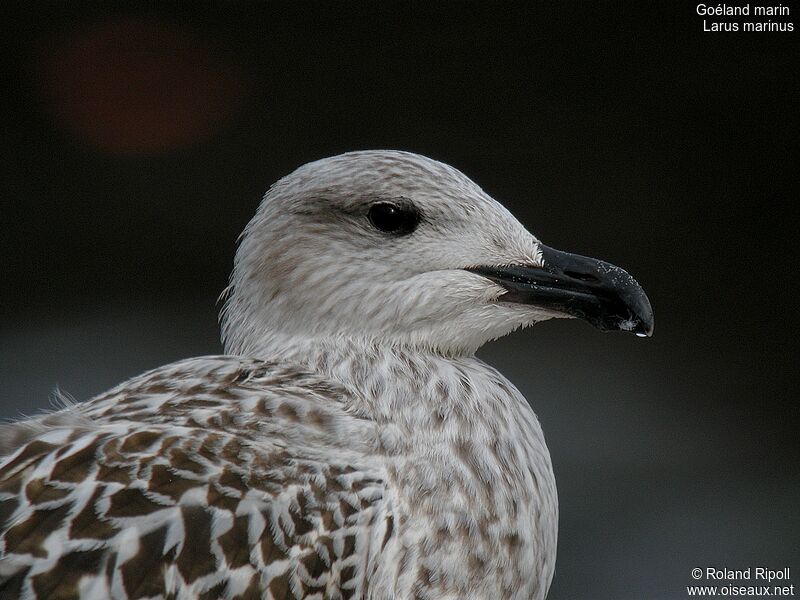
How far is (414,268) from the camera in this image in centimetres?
124

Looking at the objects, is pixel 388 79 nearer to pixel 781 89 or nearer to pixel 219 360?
pixel 781 89

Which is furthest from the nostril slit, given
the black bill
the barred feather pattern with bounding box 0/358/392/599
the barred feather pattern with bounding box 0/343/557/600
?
the barred feather pattern with bounding box 0/358/392/599

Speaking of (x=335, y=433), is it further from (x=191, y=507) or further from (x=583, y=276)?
(x=583, y=276)

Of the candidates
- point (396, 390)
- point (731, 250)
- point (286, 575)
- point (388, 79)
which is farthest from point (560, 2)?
point (286, 575)

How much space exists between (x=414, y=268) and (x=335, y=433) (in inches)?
9.4

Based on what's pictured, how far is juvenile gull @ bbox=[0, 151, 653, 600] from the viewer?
0.98 meters

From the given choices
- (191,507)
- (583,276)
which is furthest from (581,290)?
(191,507)

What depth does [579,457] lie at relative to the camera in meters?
3.15

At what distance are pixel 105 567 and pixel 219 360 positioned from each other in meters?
0.35

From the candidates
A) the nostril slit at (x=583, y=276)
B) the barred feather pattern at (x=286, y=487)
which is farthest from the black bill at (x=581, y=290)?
the barred feather pattern at (x=286, y=487)

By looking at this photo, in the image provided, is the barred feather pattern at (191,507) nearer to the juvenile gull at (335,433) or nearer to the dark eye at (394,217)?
the juvenile gull at (335,433)

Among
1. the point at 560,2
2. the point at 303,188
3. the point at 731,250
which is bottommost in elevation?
the point at 731,250

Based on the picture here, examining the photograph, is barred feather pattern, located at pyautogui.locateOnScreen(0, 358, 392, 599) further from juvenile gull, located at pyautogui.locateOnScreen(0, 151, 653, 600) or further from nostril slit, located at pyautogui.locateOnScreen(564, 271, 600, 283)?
nostril slit, located at pyautogui.locateOnScreen(564, 271, 600, 283)

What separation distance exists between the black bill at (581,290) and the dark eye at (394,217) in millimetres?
96
